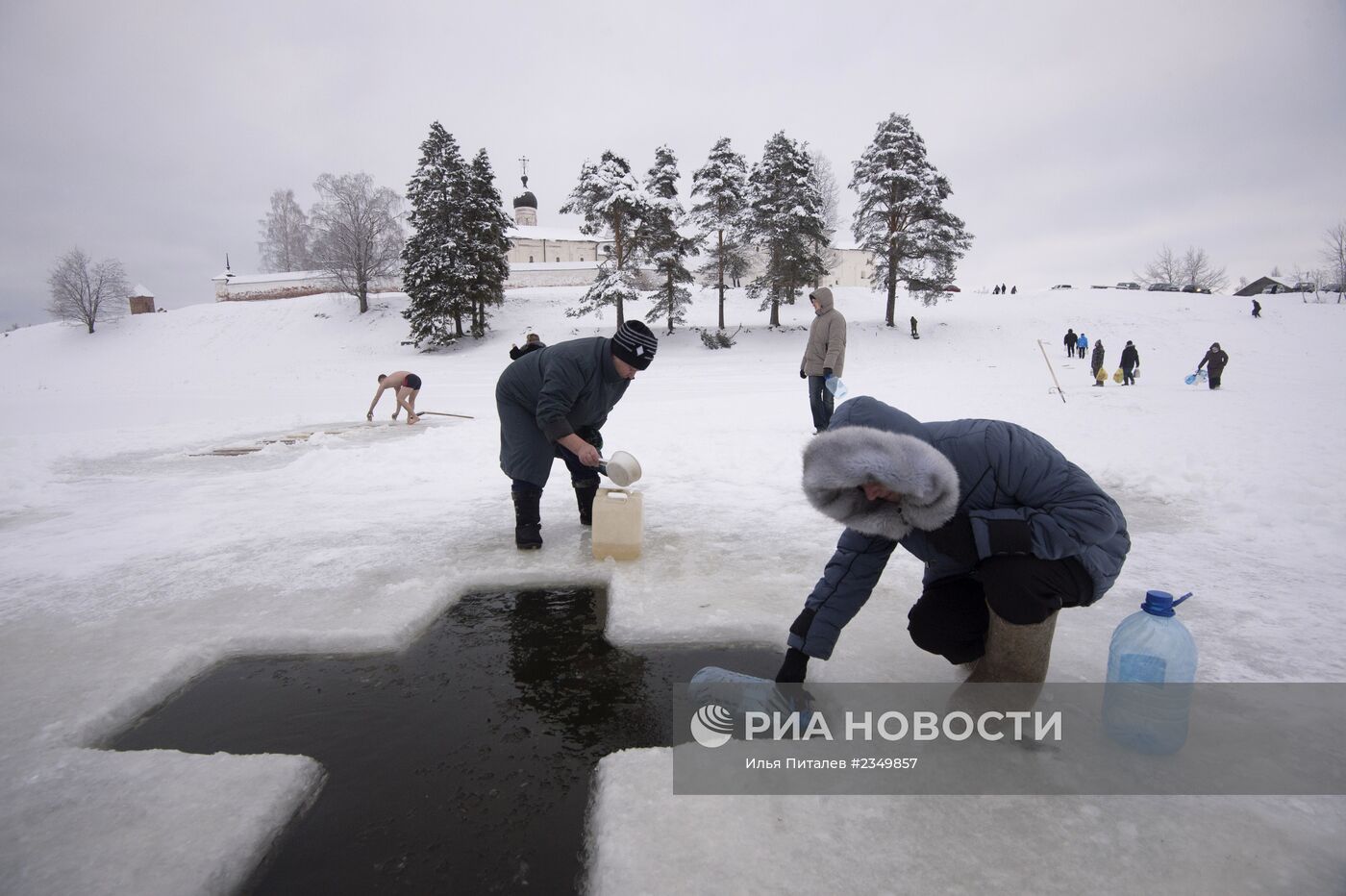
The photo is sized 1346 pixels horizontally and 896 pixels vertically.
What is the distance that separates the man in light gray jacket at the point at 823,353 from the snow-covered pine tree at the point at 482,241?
2438 centimetres

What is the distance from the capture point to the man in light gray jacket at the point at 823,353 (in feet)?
24.5

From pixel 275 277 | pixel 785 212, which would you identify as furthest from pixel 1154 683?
pixel 275 277

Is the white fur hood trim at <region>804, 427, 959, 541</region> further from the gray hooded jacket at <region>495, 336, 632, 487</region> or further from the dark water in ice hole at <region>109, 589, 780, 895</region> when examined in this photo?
the gray hooded jacket at <region>495, 336, 632, 487</region>

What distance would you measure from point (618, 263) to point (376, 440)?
2035 centimetres

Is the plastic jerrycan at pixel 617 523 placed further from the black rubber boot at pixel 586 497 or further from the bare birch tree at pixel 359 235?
the bare birch tree at pixel 359 235

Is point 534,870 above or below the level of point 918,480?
below

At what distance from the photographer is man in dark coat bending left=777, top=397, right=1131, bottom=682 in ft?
6.34

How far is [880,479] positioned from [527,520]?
3.10m

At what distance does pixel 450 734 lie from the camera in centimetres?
249

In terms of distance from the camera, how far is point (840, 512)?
2.03 meters

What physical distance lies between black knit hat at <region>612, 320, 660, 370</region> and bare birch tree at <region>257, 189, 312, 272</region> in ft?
202

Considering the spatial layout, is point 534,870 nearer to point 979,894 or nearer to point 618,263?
point 979,894

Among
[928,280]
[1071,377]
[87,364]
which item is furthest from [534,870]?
[87,364]

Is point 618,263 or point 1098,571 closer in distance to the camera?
point 1098,571
